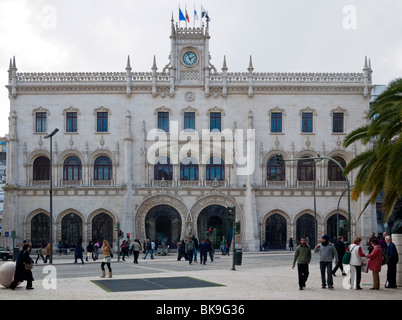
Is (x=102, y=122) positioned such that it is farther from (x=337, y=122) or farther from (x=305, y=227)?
(x=337, y=122)

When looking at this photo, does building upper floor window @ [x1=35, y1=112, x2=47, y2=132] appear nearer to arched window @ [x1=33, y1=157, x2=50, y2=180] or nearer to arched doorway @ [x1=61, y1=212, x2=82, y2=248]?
arched window @ [x1=33, y1=157, x2=50, y2=180]

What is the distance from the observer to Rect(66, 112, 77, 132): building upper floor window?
52625mm

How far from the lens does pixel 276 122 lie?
53.0 meters

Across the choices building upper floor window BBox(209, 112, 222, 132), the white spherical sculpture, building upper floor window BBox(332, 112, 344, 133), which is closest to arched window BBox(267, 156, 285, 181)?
building upper floor window BBox(209, 112, 222, 132)

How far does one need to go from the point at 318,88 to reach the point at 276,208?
1063 centimetres

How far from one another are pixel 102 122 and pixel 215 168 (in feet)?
33.3

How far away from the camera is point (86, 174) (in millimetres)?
51906

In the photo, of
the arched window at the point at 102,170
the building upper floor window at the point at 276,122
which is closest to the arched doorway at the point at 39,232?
the arched window at the point at 102,170

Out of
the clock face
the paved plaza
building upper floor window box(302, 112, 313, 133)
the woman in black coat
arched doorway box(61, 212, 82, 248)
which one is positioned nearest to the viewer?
the paved plaza

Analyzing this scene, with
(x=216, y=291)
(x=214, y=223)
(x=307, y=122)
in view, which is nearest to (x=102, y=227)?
(x=214, y=223)

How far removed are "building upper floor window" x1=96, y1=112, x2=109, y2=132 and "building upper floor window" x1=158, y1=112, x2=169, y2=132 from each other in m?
4.37

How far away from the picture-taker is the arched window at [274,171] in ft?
172

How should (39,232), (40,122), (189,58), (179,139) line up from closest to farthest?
(39,232) → (179,139) → (40,122) → (189,58)
